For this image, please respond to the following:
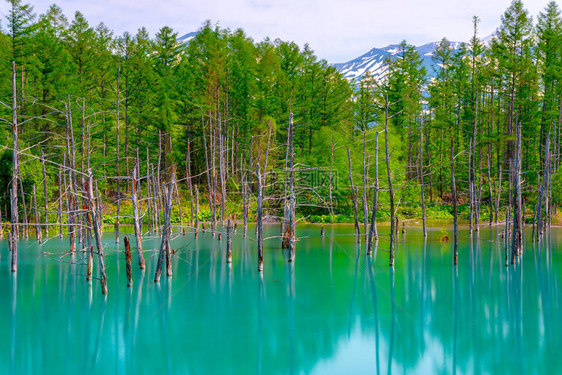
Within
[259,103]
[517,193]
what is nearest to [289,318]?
[517,193]

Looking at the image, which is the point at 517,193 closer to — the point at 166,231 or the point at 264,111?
the point at 166,231

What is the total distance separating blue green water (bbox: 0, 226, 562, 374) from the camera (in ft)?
29.8

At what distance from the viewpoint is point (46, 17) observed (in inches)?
1405

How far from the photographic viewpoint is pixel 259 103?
37.2 m

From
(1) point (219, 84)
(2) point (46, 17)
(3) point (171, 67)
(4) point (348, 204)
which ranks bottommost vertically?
(4) point (348, 204)

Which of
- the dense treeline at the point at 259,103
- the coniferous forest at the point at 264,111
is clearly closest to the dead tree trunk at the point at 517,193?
the coniferous forest at the point at 264,111

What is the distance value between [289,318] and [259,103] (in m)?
27.1

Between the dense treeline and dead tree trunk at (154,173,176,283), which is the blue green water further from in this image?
the dense treeline

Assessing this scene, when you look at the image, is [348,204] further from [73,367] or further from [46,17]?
[73,367]

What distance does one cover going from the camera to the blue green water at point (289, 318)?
29.8 feet

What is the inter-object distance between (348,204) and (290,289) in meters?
22.2

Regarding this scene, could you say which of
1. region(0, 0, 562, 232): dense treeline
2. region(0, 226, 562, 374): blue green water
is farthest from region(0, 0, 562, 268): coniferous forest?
region(0, 226, 562, 374): blue green water

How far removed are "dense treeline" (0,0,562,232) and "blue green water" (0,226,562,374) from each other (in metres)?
13.2

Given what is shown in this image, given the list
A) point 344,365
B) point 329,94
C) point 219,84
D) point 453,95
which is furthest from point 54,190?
point 453,95
